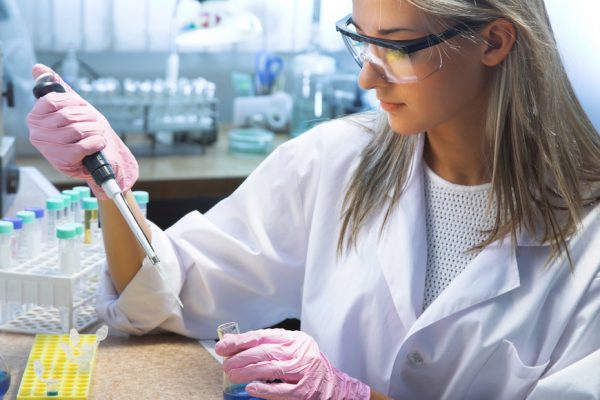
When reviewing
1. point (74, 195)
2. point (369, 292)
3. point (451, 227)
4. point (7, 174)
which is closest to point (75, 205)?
point (74, 195)

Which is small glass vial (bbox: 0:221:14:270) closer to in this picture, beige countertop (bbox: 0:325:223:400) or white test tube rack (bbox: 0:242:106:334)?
white test tube rack (bbox: 0:242:106:334)

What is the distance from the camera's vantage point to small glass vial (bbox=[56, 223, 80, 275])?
1.55 metres

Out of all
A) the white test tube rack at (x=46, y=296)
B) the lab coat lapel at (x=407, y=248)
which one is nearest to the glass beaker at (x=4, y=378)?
the white test tube rack at (x=46, y=296)

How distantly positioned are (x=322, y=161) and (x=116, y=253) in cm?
47

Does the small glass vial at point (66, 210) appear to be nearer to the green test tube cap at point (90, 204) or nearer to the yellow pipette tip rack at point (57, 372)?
the green test tube cap at point (90, 204)

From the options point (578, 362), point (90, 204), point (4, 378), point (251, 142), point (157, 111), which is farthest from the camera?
point (251, 142)

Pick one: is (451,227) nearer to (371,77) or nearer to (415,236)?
(415,236)

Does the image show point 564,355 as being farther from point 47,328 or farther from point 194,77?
point 194,77

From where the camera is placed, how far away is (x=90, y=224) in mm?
1785

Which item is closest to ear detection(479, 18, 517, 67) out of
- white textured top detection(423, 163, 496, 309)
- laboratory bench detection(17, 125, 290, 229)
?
white textured top detection(423, 163, 496, 309)

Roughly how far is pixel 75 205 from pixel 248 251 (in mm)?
408

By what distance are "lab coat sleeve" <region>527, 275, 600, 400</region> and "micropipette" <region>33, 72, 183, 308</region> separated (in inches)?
27.8

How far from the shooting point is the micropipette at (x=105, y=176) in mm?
1416

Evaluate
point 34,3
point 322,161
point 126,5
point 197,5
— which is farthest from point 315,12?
point 322,161
